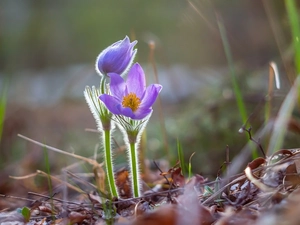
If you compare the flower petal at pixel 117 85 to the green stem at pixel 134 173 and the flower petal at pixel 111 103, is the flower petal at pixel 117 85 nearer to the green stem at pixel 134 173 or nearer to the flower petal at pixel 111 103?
the flower petal at pixel 111 103

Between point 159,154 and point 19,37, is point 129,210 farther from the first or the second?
point 19,37

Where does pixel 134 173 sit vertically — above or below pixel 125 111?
below

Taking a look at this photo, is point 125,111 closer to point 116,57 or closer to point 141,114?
point 141,114

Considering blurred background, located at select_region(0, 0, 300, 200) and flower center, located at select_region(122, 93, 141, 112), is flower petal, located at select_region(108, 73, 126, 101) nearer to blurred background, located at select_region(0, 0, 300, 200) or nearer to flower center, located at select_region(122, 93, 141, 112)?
flower center, located at select_region(122, 93, 141, 112)

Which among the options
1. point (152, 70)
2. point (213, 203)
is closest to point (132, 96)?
point (213, 203)

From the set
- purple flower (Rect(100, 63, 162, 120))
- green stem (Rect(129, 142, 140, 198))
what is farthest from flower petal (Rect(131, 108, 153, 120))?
green stem (Rect(129, 142, 140, 198))

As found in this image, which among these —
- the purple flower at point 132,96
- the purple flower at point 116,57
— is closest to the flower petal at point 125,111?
the purple flower at point 132,96

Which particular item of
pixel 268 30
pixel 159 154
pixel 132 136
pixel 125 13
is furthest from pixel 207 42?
pixel 132 136
